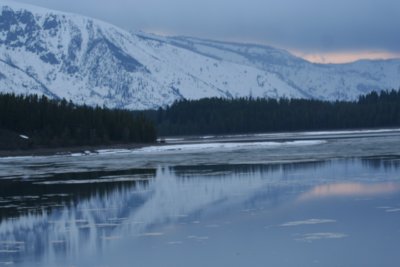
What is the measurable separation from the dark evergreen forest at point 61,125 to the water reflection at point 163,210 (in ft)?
171

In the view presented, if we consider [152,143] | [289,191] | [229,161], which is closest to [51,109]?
[152,143]

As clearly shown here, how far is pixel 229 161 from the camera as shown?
71.4 metres

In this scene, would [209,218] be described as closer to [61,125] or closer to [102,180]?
[102,180]

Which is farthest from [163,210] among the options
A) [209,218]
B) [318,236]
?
[318,236]

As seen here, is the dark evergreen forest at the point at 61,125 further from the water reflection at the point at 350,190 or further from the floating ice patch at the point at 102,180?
the water reflection at the point at 350,190

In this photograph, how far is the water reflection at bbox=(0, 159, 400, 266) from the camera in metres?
28.4

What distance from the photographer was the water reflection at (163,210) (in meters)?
28.4

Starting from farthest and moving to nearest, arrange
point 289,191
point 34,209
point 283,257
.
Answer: point 289,191
point 34,209
point 283,257

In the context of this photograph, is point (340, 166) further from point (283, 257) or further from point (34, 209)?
point (283, 257)

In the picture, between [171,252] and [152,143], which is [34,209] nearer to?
[171,252]

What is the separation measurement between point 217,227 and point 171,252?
4703mm

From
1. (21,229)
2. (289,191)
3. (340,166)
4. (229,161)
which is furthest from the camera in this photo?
(229,161)

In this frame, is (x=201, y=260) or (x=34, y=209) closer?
(x=201, y=260)

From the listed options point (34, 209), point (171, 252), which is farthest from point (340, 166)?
point (171, 252)
